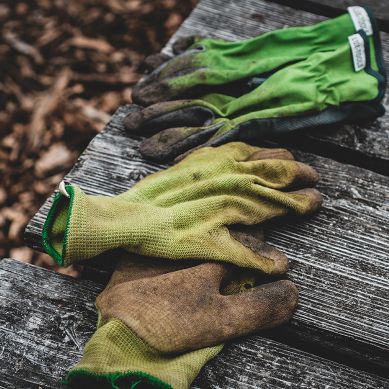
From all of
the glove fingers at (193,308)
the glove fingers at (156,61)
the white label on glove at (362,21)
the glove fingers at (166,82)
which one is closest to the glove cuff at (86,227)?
the glove fingers at (193,308)

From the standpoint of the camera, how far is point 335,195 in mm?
1755

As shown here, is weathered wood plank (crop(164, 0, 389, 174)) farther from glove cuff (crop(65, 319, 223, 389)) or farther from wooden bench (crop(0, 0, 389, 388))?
glove cuff (crop(65, 319, 223, 389))

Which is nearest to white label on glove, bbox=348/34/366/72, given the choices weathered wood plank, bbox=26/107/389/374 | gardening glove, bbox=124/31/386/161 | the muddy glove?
gardening glove, bbox=124/31/386/161

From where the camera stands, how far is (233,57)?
213 cm

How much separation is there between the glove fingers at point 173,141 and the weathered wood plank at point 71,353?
555 mm

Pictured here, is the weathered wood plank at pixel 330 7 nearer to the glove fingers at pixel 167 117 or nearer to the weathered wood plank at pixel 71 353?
the glove fingers at pixel 167 117

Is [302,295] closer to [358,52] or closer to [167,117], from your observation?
[167,117]

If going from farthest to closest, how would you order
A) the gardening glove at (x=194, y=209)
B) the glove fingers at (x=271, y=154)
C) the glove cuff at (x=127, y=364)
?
1. the glove fingers at (x=271, y=154)
2. the gardening glove at (x=194, y=209)
3. the glove cuff at (x=127, y=364)

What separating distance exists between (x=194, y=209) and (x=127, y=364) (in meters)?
0.48

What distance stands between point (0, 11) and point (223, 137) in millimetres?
2965

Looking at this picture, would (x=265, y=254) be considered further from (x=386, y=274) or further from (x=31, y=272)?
(x=31, y=272)

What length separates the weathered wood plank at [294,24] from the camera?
6.34 ft

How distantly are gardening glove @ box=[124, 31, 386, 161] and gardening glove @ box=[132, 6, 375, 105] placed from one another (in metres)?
0.06

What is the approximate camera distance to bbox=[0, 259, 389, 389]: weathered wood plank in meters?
1.27
